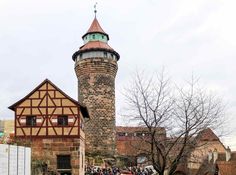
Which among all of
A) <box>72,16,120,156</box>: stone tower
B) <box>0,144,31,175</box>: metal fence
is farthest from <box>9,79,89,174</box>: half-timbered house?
<box>0,144,31,175</box>: metal fence

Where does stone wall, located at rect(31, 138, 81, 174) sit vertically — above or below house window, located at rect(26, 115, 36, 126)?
below

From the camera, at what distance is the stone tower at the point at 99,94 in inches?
1606

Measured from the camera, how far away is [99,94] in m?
40.9

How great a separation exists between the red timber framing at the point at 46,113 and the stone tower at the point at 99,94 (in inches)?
458

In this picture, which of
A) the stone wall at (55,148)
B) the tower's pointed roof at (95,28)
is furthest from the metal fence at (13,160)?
the tower's pointed roof at (95,28)

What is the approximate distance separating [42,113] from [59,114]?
3.61ft

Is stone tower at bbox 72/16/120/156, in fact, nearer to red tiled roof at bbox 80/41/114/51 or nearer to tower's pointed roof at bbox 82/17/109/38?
red tiled roof at bbox 80/41/114/51

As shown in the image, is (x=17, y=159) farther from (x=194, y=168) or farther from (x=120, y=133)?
(x=120, y=133)

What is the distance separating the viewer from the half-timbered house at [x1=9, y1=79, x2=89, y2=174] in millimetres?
29000

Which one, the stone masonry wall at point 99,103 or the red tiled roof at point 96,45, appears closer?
the stone masonry wall at point 99,103

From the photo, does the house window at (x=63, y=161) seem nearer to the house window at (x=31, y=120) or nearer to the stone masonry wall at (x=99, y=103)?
the house window at (x=31, y=120)

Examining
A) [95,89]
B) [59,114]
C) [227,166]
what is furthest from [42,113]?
[227,166]

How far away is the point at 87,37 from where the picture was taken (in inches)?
1773

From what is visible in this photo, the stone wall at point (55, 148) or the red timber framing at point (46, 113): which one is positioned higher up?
the red timber framing at point (46, 113)
